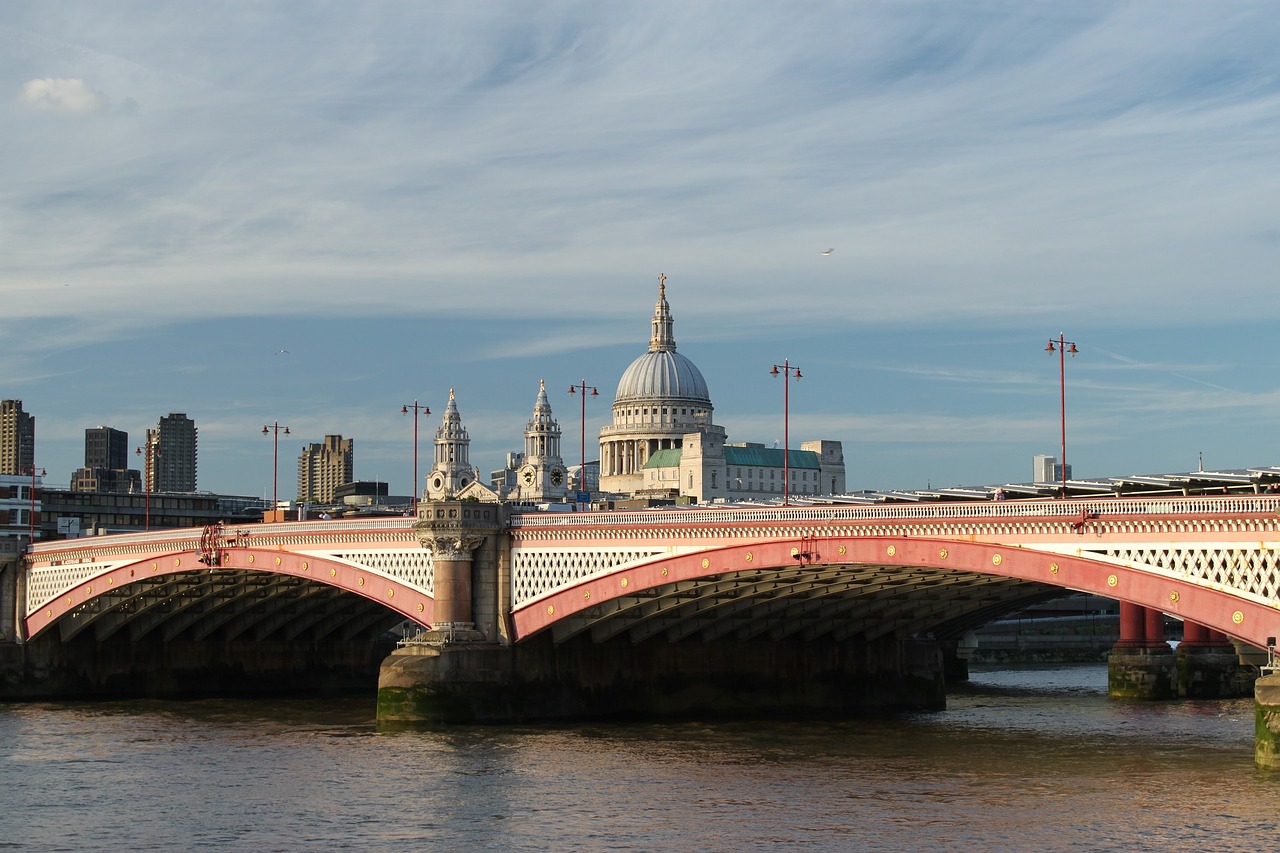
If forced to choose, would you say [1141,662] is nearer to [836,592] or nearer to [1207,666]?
[1207,666]

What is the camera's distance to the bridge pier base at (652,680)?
219 feet

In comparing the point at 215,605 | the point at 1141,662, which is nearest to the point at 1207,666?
the point at 1141,662

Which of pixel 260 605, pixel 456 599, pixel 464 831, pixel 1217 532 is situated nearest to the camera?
pixel 464 831

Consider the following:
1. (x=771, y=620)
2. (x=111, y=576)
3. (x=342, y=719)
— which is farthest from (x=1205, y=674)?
(x=111, y=576)

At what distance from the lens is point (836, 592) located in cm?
6612

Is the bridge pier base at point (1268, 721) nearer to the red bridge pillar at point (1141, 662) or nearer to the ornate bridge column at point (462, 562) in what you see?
the ornate bridge column at point (462, 562)

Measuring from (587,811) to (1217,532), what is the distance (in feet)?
53.3

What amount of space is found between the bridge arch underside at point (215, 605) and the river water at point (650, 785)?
785 centimetres

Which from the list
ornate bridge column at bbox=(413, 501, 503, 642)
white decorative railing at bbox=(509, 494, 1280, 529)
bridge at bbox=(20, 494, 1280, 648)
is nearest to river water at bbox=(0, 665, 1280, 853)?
bridge at bbox=(20, 494, 1280, 648)

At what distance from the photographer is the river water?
43812 mm

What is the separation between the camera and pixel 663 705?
235 feet

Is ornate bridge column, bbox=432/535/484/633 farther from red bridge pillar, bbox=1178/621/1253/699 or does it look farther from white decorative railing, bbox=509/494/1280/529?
red bridge pillar, bbox=1178/621/1253/699

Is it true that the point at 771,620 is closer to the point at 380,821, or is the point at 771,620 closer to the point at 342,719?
the point at 342,719

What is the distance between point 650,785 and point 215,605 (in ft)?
139
